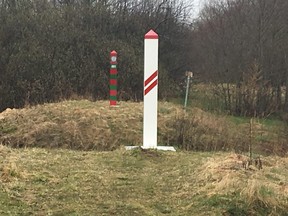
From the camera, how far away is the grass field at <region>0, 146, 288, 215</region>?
4.37 metres

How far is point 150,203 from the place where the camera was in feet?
15.1

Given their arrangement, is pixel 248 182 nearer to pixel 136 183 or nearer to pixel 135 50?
pixel 136 183

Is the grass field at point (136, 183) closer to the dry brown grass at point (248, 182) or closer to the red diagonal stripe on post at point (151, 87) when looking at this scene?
the dry brown grass at point (248, 182)

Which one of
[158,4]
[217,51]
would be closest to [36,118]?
[217,51]

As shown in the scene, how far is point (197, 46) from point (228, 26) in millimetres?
4238

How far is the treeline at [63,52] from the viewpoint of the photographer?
59.1ft

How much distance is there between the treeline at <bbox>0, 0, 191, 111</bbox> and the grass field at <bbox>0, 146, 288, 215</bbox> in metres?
11.0

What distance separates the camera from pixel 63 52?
19531mm

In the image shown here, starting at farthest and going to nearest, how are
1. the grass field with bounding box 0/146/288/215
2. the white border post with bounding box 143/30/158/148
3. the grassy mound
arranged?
the grassy mound
the white border post with bounding box 143/30/158/148
the grass field with bounding box 0/146/288/215

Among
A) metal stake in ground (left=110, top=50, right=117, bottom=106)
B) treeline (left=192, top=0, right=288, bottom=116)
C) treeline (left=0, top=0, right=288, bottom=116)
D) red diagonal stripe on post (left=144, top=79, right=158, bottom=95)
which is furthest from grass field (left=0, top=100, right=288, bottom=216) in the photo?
treeline (left=192, top=0, right=288, bottom=116)

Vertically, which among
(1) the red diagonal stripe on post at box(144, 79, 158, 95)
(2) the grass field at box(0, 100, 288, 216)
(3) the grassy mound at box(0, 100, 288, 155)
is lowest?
(3) the grassy mound at box(0, 100, 288, 155)

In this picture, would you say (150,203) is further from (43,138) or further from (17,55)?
(17,55)

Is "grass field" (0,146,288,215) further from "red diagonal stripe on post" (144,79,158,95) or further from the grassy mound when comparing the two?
the grassy mound

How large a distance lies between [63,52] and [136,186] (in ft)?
49.2
